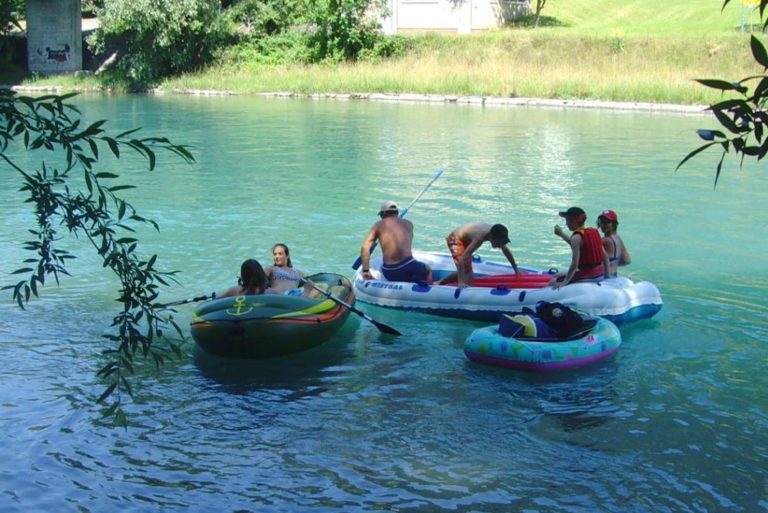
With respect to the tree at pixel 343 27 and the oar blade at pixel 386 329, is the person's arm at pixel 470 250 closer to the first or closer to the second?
the oar blade at pixel 386 329

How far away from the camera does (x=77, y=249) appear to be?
38.9 feet

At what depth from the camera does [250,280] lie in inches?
316

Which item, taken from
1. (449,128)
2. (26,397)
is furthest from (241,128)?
(26,397)

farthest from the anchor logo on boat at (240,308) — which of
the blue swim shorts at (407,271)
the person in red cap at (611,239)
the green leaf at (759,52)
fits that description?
the green leaf at (759,52)

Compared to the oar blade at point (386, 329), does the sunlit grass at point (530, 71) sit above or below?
above

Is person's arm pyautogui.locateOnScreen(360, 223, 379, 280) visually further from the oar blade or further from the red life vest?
the red life vest

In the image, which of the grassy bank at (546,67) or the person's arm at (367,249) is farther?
the grassy bank at (546,67)

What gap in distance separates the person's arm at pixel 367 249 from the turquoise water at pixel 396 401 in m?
0.47

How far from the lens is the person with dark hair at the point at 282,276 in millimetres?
8469

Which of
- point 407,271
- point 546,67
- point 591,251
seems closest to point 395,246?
point 407,271

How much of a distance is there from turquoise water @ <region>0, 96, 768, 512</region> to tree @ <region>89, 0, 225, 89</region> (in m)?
24.1

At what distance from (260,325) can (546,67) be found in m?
28.5

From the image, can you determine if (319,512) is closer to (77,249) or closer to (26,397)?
(26,397)

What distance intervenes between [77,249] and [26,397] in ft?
16.7
